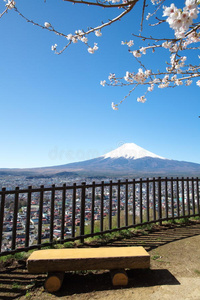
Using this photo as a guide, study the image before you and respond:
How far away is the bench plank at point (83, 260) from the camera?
297 cm

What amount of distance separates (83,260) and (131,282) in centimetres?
83

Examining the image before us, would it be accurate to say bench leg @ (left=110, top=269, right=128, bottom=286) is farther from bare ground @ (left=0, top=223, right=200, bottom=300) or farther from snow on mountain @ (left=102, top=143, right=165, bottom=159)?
snow on mountain @ (left=102, top=143, right=165, bottom=159)

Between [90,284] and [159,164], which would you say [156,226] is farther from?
[159,164]

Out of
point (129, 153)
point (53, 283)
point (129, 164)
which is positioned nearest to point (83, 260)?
point (53, 283)

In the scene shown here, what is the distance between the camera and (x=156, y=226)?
6.65 m

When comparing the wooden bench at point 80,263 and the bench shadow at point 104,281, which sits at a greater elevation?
the wooden bench at point 80,263

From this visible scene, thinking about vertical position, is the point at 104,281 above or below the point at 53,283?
below

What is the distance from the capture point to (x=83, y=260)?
9.90 ft

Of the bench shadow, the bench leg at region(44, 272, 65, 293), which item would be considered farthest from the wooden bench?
the bench shadow

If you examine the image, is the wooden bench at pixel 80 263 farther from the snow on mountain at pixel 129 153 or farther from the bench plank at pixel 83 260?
the snow on mountain at pixel 129 153

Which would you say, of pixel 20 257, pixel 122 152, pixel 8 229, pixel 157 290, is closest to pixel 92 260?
pixel 157 290

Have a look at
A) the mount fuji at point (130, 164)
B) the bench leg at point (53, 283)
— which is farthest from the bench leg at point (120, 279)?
the mount fuji at point (130, 164)

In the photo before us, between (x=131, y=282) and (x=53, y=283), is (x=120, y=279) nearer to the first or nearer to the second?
(x=131, y=282)

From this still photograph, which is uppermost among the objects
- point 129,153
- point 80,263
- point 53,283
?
point 129,153
